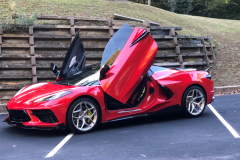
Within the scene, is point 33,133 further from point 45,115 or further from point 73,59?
point 73,59

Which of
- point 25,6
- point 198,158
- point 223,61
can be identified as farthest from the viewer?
point 25,6

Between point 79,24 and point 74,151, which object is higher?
point 79,24

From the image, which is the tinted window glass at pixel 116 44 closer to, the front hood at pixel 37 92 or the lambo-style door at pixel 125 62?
the lambo-style door at pixel 125 62

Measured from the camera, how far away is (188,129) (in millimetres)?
5387

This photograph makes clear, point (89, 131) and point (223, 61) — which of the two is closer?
point (89, 131)

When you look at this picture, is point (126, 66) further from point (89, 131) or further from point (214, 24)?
point (214, 24)

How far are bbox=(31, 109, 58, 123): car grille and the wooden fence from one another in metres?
4.45

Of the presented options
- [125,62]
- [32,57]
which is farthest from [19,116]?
[32,57]

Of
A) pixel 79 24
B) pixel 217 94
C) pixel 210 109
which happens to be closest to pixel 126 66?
pixel 210 109

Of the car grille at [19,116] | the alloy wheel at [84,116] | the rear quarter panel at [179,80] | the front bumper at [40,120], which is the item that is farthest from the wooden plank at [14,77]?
the rear quarter panel at [179,80]

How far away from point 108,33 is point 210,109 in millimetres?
5703

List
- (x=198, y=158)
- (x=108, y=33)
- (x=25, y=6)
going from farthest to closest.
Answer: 1. (x=25, y=6)
2. (x=108, y=33)
3. (x=198, y=158)

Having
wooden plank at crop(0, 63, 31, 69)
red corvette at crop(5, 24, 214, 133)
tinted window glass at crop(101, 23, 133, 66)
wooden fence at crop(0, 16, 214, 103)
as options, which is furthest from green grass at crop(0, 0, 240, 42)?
tinted window glass at crop(101, 23, 133, 66)

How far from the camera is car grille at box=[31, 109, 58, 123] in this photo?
491 centimetres
